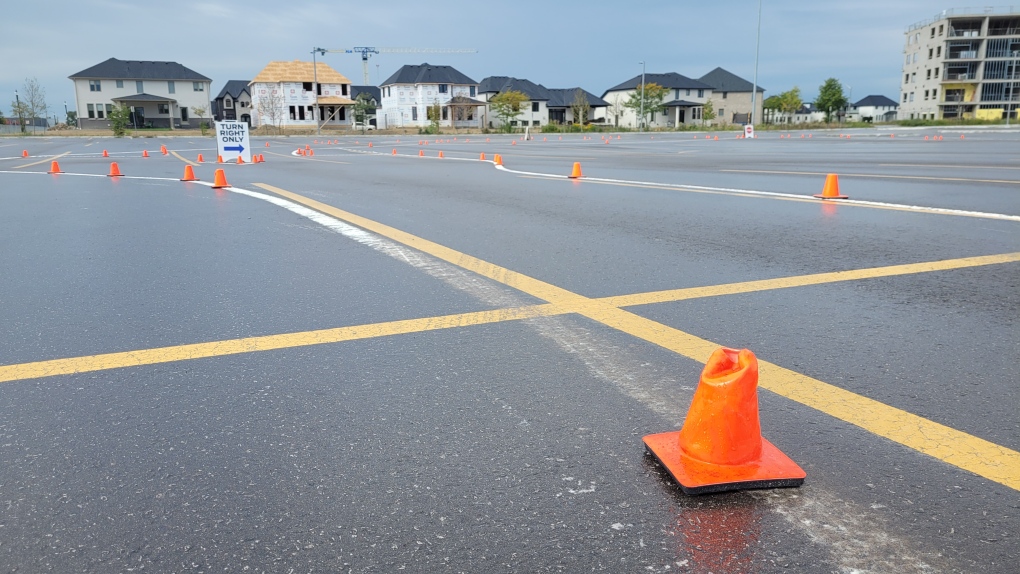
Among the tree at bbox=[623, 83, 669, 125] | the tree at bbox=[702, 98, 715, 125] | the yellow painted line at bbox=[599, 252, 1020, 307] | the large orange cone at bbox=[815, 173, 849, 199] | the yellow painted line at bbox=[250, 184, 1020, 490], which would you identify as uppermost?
the tree at bbox=[623, 83, 669, 125]

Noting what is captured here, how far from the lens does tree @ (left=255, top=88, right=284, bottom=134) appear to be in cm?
8643

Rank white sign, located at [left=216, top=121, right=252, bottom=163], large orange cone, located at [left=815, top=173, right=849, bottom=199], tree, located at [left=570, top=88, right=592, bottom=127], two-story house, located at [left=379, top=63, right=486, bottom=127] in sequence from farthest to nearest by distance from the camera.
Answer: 1. tree, located at [left=570, top=88, right=592, bottom=127]
2. two-story house, located at [left=379, top=63, right=486, bottom=127]
3. white sign, located at [left=216, top=121, right=252, bottom=163]
4. large orange cone, located at [left=815, top=173, right=849, bottom=199]

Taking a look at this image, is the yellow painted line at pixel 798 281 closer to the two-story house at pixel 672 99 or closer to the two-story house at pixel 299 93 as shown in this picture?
the two-story house at pixel 299 93

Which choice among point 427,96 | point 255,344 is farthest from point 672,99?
point 255,344

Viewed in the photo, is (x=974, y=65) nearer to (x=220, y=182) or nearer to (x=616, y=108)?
(x=616, y=108)

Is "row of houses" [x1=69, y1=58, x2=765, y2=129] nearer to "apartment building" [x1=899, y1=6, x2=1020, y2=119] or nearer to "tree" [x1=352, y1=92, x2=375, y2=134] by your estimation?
"tree" [x1=352, y1=92, x2=375, y2=134]

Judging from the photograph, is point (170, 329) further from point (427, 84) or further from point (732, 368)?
point (427, 84)

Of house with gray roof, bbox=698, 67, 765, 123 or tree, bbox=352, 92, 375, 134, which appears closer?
tree, bbox=352, 92, 375, 134

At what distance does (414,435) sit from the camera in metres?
2.69

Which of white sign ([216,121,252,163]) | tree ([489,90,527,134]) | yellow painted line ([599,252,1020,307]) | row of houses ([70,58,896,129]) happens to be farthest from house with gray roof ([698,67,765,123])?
yellow painted line ([599,252,1020,307])

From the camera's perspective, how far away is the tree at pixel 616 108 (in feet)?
339

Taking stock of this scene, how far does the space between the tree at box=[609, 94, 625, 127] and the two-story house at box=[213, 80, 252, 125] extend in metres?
49.5

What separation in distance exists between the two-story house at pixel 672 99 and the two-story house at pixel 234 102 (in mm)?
50387

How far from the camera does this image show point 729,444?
2357 millimetres
